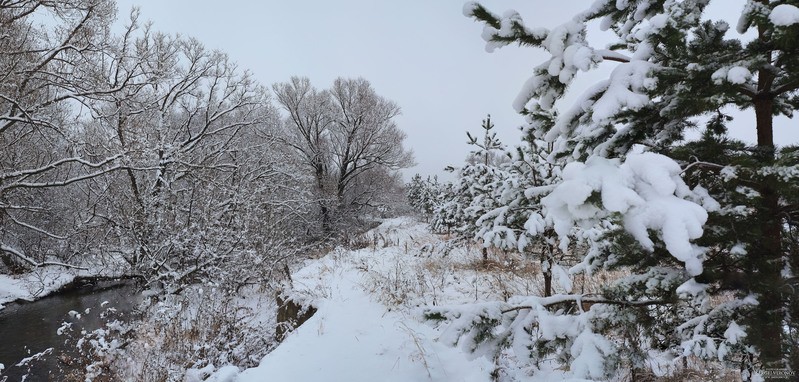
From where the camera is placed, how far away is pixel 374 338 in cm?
Answer: 415

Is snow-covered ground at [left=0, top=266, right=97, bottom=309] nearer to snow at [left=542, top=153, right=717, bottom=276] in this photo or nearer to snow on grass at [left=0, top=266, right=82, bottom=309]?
snow on grass at [left=0, top=266, right=82, bottom=309]

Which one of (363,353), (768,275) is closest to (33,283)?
(363,353)

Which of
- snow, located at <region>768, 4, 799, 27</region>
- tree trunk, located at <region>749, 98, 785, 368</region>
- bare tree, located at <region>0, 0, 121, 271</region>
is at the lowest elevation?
tree trunk, located at <region>749, 98, 785, 368</region>

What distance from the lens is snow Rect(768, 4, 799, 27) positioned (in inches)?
53.9

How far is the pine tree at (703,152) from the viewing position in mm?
1626

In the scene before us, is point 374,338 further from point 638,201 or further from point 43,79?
point 43,79

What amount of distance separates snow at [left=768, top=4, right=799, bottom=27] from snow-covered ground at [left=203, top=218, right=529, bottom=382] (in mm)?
2003

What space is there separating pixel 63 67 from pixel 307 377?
11222 mm

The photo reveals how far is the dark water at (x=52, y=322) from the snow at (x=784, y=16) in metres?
7.34

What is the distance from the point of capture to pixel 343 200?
2245cm

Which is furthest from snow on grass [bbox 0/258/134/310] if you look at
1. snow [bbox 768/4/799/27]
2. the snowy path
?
snow [bbox 768/4/799/27]

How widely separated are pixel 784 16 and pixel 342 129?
22.1 meters

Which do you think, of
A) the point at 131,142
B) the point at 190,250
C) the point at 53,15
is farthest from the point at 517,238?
the point at 53,15

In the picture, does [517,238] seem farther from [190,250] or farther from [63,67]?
[63,67]
